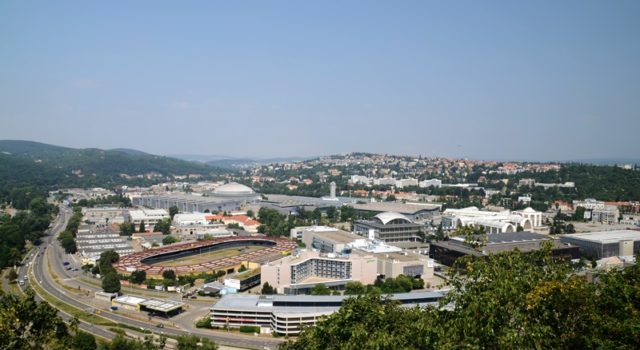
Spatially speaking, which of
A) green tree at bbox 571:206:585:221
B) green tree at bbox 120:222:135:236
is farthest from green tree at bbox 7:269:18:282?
green tree at bbox 571:206:585:221

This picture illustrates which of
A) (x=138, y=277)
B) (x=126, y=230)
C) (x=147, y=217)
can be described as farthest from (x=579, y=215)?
(x=147, y=217)

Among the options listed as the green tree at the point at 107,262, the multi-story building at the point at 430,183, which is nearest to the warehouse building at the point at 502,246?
the green tree at the point at 107,262

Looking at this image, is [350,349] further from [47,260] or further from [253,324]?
[47,260]

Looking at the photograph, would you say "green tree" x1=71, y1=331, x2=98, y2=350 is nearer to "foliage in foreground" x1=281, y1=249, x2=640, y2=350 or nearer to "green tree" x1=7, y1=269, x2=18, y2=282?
"foliage in foreground" x1=281, y1=249, x2=640, y2=350

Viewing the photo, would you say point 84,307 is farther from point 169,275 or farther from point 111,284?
point 169,275

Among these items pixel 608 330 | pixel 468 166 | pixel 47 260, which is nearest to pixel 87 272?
pixel 47 260

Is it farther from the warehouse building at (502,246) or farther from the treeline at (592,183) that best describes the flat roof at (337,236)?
the treeline at (592,183)
